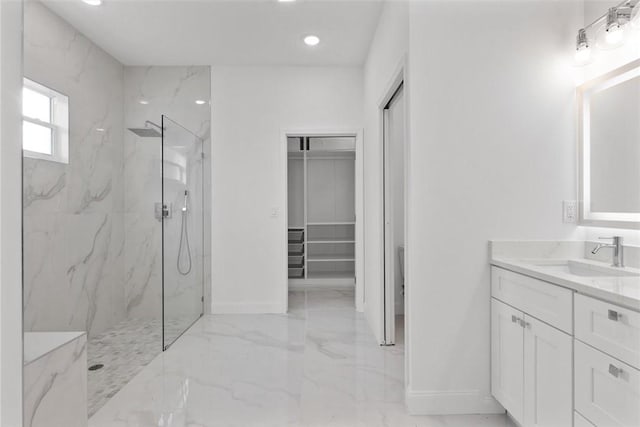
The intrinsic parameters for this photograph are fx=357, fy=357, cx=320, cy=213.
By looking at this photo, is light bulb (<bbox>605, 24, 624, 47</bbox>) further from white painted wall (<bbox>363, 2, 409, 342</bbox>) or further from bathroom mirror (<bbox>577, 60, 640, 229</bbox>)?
white painted wall (<bbox>363, 2, 409, 342</bbox>)

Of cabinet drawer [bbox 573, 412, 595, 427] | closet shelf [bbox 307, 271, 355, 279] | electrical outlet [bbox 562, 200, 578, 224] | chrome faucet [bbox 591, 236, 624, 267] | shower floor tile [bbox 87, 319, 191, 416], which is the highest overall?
electrical outlet [bbox 562, 200, 578, 224]

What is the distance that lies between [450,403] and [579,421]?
2.48ft

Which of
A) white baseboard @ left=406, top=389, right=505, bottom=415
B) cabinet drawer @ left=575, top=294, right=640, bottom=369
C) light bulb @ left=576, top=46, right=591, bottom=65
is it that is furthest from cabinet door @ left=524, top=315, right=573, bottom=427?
light bulb @ left=576, top=46, right=591, bottom=65

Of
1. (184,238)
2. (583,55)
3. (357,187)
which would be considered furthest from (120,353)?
(583,55)

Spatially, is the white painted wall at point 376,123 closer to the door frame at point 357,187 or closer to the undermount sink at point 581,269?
the door frame at point 357,187

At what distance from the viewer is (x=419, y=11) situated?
202 centimetres

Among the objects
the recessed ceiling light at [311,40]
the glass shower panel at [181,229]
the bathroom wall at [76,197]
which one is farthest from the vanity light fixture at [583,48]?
the bathroom wall at [76,197]

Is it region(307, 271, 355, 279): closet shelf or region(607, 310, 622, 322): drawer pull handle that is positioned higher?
region(607, 310, 622, 322): drawer pull handle

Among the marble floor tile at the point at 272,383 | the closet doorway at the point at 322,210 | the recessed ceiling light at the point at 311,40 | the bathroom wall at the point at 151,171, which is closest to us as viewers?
the marble floor tile at the point at 272,383

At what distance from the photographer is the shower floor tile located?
7.73 feet

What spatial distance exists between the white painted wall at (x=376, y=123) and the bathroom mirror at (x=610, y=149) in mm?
1070

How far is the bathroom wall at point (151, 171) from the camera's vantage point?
3.87 metres

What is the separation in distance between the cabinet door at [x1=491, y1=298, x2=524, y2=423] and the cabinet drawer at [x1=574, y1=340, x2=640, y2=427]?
363mm

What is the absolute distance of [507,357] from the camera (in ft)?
6.04
